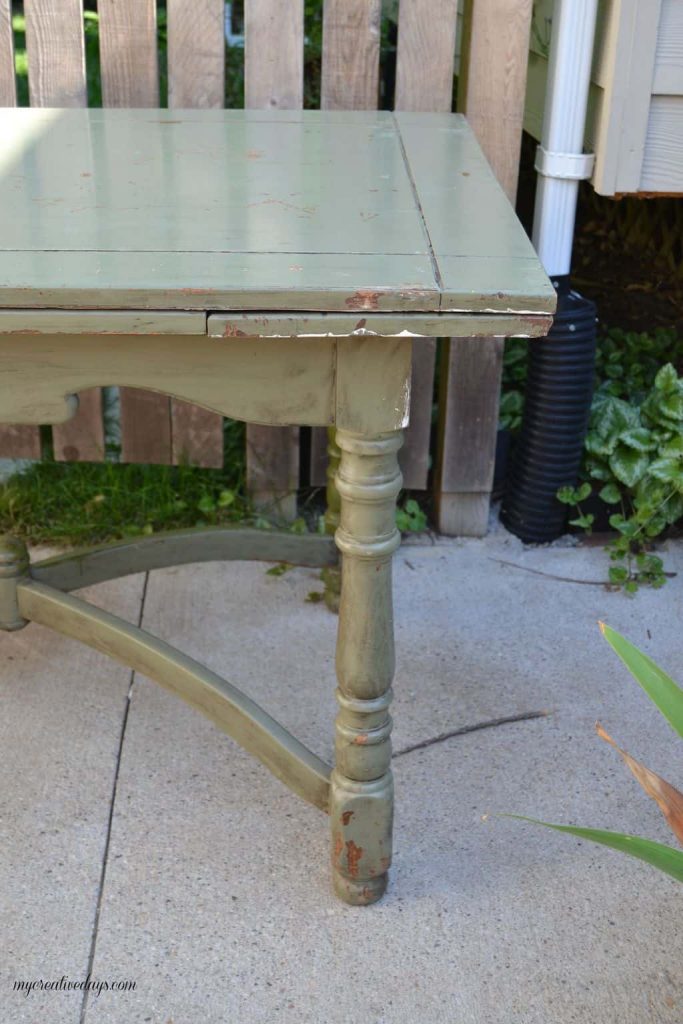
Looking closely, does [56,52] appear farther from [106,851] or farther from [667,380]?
[106,851]

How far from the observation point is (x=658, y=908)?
195cm

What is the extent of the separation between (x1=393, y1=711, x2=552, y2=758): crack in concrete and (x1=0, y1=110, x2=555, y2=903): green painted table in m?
0.43

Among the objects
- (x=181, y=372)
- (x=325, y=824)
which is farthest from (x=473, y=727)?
(x=181, y=372)

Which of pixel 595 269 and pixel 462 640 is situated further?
pixel 595 269

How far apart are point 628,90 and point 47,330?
66.8 inches

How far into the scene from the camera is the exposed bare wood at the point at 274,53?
8.66ft

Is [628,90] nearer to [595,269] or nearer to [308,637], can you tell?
[308,637]

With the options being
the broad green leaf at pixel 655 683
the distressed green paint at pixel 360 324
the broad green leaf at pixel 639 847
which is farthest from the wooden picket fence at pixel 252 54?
the broad green leaf at pixel 639 847

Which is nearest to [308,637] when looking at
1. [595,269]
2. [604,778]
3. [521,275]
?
[604,778]

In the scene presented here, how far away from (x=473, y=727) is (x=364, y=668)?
667mm

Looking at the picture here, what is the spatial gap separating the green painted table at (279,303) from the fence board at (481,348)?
1.78 ft

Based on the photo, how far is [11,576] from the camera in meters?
2.29

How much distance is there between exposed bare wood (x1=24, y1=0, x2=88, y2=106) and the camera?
2.66 meters

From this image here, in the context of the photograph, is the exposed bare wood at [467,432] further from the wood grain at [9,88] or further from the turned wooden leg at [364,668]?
the turned wooden leg at [364,668]
